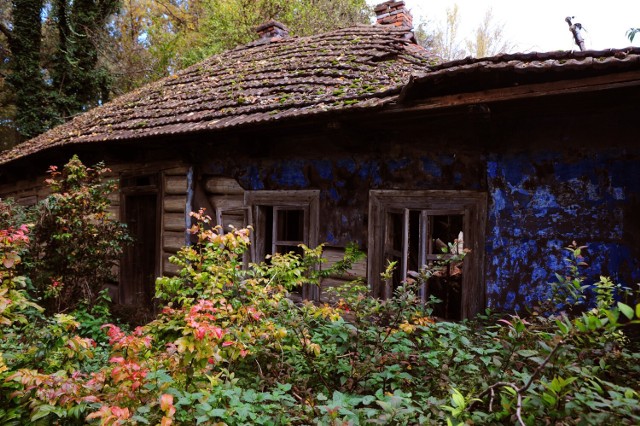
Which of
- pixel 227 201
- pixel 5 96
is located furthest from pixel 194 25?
pixel 227 201

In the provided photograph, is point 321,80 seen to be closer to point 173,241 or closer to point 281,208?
point 281,208

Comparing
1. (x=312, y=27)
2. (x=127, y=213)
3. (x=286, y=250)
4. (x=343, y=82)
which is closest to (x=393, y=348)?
(x=286, y=250)

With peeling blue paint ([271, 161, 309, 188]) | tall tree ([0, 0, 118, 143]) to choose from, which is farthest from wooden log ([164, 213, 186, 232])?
tall tree ([0, 0, 118, 143])

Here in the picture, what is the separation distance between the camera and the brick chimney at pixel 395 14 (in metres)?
8.30

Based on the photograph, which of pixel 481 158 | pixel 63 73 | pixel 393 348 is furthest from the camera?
pixel 63 73

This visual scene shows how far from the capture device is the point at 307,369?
279cm

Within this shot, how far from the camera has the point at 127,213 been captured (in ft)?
23.9

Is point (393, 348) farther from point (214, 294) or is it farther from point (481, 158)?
point (481, 158)

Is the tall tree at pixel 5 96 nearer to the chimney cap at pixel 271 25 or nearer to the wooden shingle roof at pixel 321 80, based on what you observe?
the wooden shingle roof at pixel 321 80

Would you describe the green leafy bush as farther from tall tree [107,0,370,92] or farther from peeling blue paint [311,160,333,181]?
tall tree [107,0,370,92]

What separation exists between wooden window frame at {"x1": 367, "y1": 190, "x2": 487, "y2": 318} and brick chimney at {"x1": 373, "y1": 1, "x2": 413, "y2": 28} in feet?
16.9

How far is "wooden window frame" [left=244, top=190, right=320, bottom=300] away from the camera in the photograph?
5148 mm

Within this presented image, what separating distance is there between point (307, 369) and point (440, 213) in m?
2.21

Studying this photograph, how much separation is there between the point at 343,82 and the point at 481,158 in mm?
2059
